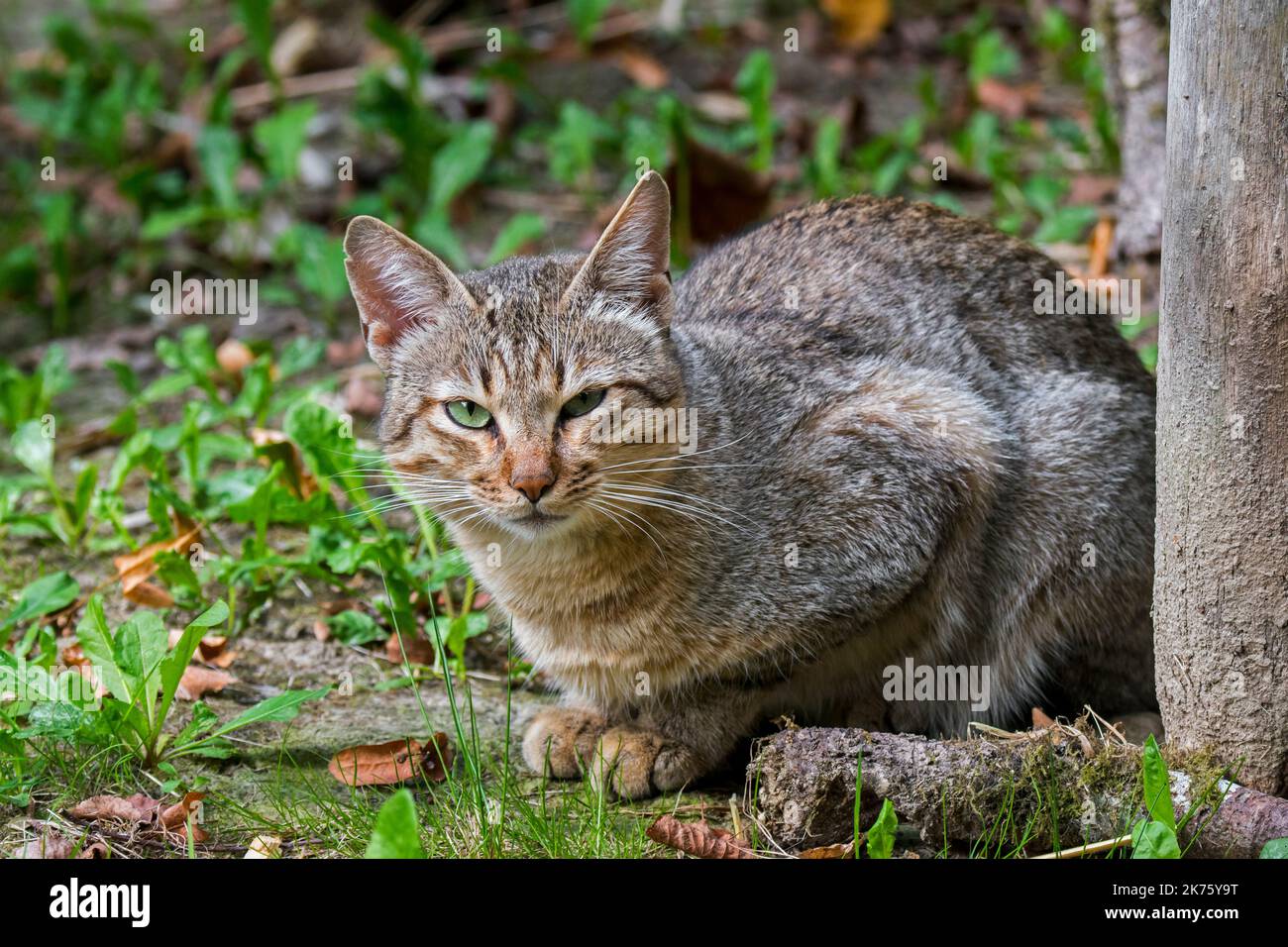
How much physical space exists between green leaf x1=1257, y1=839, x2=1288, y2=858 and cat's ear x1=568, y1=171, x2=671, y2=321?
2.07m

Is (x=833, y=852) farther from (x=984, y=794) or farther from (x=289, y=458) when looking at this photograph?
Result: (x=289, y=458)

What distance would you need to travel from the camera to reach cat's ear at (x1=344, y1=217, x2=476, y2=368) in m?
3.89

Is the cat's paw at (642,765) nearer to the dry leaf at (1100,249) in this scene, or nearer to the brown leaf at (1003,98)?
the dry leaf at (1100,249)

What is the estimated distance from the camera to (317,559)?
15.5ft

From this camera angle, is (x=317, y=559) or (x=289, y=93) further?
(x=289, y=93)

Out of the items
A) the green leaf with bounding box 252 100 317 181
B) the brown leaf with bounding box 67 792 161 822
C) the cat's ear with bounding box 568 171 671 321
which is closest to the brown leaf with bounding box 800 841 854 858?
the cat's ear with bounding box 568 171 671 321

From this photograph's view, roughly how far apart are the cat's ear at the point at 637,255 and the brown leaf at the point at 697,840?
142cm

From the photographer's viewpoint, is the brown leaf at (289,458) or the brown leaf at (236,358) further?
the brown leaf at (236,358)

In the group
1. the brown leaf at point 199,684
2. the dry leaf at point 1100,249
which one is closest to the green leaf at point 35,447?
the brown leaf at point 199,684

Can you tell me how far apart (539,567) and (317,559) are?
1.06 m

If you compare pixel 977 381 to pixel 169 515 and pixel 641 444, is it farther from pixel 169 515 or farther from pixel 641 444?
pixel 169 515

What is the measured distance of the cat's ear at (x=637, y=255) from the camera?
3.83 meters

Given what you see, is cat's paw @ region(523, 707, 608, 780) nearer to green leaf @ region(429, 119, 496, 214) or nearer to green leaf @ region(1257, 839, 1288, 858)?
green leaf @ region(1257, 839, 1288, 858)

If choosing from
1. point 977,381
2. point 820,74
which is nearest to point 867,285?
point 977,381
